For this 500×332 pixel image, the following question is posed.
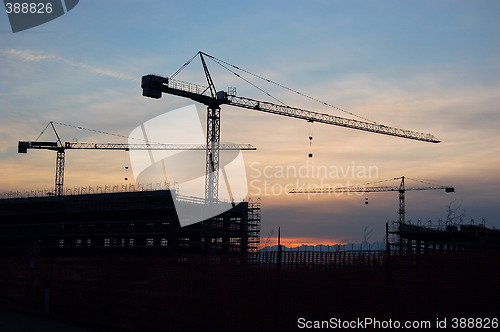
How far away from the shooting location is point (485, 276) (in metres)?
10.2

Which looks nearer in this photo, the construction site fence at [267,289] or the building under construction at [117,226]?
the construction site fence at [267,289]

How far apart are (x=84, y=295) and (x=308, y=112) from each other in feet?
345

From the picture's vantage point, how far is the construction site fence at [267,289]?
10688mm

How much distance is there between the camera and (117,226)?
99.2 meters

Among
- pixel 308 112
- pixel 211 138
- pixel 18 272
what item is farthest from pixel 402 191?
pixel 18 272

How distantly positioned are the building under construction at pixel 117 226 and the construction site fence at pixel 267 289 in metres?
69.7

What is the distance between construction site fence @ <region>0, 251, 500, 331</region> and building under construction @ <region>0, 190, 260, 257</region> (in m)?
69.7

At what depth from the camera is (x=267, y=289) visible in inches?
582

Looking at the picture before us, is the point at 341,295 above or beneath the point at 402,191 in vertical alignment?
beneath

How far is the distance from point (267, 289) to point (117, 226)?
291ft

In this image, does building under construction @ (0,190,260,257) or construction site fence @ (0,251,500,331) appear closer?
construction site fence @ (0,251,500,331)

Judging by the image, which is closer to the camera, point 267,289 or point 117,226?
point 267,289

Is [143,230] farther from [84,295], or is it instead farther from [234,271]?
[234,271]

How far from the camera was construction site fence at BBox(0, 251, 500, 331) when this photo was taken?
10688 millimetres
